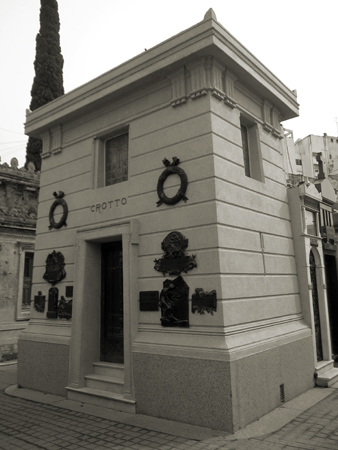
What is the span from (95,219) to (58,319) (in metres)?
2.65

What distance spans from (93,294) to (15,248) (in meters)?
6.69

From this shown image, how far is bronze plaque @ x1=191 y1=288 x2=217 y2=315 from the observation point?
20.2 feet

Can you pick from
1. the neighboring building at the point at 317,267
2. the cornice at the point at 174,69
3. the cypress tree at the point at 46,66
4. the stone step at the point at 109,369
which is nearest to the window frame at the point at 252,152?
the cornice at the point at 174,69

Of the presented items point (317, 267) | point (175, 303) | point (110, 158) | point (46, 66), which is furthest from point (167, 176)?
point (46, 66)

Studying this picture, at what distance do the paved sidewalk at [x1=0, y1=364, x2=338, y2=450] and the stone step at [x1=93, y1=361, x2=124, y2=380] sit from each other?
2.53ft

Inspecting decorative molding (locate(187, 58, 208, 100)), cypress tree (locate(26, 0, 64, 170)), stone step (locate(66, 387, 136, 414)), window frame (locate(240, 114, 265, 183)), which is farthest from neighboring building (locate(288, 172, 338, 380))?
cypress tree (locate(26, 0, 64, 170))

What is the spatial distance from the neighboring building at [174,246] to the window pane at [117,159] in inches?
1.4

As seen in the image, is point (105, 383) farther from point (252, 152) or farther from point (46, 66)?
point (46, 66)

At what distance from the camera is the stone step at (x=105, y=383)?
7277 mm

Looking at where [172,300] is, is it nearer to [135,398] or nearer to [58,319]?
[135,398]

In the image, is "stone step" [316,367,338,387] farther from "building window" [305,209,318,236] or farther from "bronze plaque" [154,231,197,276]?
"bronze plaque" [154,231,197,276]

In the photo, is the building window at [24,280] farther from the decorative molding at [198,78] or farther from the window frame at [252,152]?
the decorative molding at [198,78]

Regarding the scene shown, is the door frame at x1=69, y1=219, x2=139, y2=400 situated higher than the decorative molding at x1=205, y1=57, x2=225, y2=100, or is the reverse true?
the decorative molding at x1=205, y1=57, x2=225, y2=100

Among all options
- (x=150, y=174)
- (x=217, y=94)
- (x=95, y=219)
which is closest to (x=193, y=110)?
(x=217, y=94)
